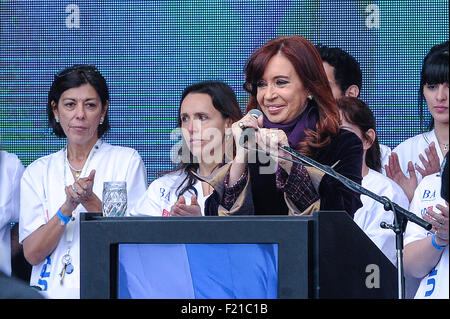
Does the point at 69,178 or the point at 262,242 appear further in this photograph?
the point at 69,178

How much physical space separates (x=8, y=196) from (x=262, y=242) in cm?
232

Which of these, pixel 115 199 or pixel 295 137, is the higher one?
pixel 295 137

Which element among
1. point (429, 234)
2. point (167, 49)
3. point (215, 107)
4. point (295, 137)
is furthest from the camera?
point (167, 49)

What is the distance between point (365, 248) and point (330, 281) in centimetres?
15

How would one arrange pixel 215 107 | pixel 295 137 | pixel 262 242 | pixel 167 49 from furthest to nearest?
pixel 167 49
pixel 215 107
pixel 295 137
pixel 262 242

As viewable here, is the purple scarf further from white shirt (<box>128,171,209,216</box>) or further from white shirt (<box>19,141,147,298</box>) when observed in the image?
white shirt (<box>19,141,147,298</box>)

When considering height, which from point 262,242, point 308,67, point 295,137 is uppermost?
point 308,67

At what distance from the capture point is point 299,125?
2.89 meters

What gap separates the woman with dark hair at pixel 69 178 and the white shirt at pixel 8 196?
0.33 ft

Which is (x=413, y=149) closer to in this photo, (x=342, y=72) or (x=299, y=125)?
(x=342, y=72)

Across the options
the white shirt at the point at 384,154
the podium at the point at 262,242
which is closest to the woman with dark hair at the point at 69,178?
the white shirt at the point at 384,154

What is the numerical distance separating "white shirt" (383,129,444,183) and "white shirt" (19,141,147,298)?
1.18 m

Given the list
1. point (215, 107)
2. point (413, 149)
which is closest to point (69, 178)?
point (215, 107)
